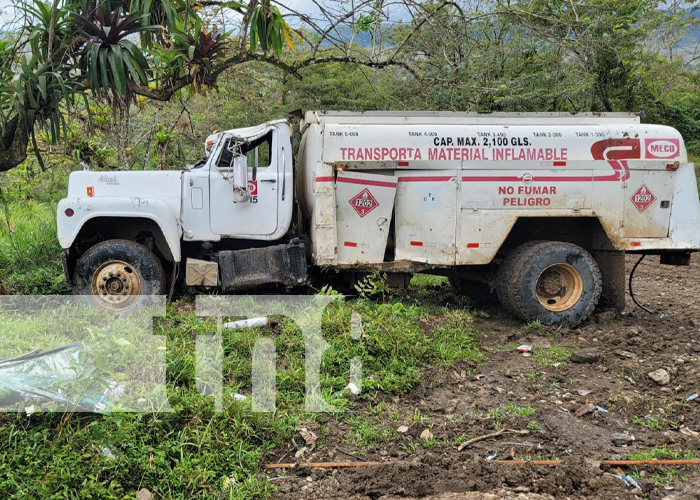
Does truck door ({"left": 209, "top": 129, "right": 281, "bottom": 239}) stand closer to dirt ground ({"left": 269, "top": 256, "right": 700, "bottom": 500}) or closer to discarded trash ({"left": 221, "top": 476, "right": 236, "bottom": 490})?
dirt ground ({"left": 269, "top": 256, "right": 700, "bottom": 500})

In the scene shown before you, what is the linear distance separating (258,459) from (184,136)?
8.63 metres

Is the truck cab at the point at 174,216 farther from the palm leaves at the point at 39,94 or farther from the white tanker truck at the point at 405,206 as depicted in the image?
the palm leaves at the point at 39,94

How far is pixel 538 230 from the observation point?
23.3ft

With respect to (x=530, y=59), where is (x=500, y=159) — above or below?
below

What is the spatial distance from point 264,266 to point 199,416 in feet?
9.45

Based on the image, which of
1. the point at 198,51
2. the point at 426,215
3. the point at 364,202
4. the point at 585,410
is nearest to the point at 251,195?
the point at 364,202

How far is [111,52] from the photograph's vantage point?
5.70m

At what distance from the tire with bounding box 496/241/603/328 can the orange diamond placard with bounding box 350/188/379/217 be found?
160 centimetres

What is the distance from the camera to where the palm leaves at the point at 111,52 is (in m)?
5.65

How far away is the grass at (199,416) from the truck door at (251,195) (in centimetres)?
112

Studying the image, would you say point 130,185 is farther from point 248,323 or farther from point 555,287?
point 555,287

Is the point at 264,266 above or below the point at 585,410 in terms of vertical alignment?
above

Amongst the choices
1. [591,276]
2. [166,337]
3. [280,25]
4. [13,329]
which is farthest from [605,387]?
[13,329]

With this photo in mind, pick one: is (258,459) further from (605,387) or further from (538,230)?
(538,230)
